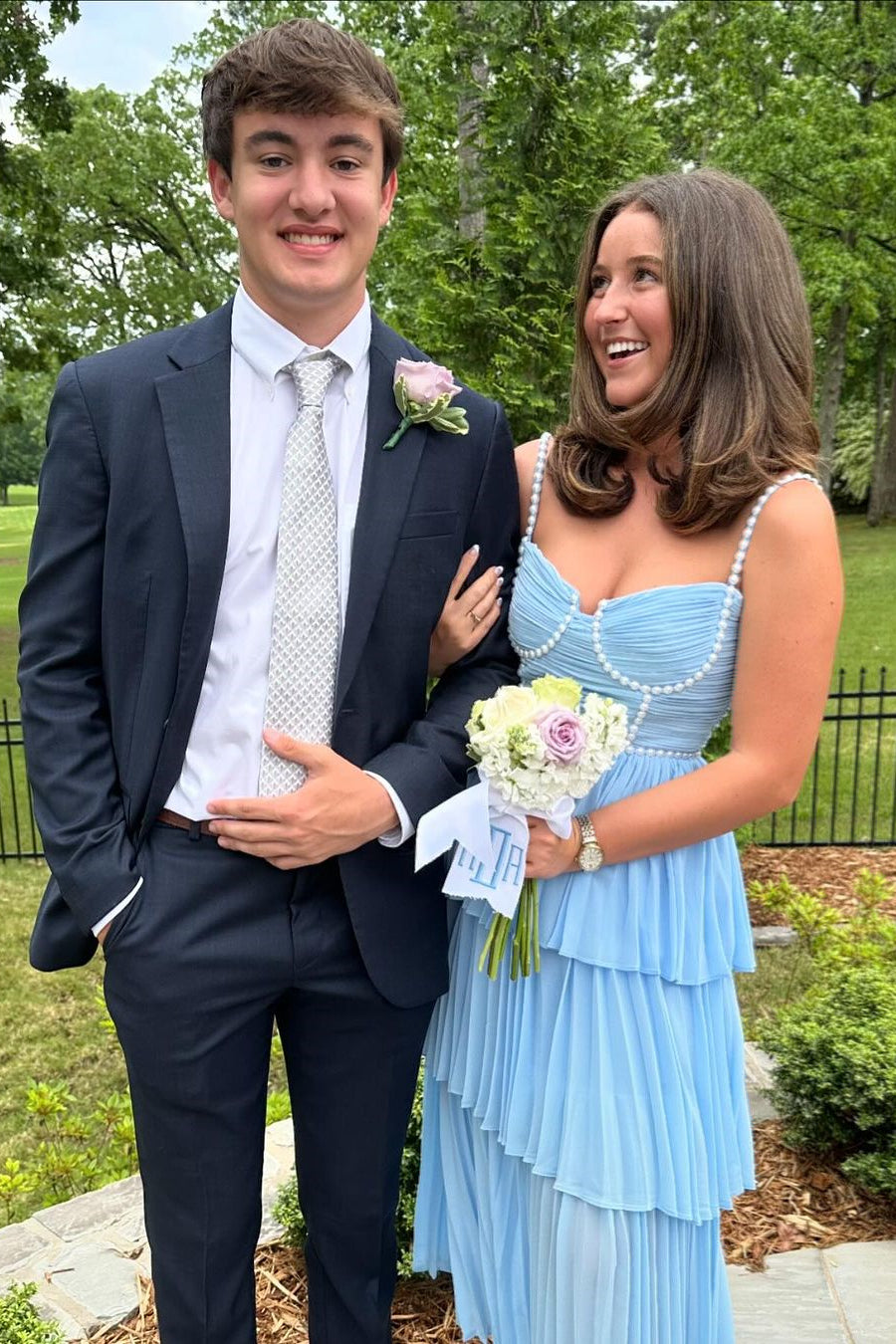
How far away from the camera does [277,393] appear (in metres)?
2.10

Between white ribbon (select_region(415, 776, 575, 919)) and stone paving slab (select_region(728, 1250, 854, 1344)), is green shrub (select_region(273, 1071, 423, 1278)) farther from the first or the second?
white ribbon (select_region(415, 776, 575, 919))

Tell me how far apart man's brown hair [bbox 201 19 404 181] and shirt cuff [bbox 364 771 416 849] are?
1.26 m

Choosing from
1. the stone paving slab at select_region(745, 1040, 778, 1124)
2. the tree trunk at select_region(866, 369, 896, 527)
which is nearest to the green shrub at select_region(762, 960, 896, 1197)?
the stone paving slab at select_region(745, 1040, 778, 1124)

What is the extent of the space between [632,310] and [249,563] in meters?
0.98

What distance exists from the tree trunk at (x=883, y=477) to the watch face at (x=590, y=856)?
2802 centimetres

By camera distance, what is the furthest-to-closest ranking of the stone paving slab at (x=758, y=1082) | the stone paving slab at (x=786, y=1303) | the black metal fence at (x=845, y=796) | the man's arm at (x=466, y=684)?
the black metal fence at (x=845, y=796), the stone paving slab at (x=758, y=1082), the stone paving slab at (x=786, y=1303), the man's arm at (x=466, y=684)

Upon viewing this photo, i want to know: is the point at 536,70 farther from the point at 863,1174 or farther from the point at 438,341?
the point at 863,1174

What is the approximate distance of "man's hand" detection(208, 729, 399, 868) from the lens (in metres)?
1.99

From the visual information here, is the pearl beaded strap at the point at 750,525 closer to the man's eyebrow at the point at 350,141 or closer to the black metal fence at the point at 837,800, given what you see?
the man's eyebrow at the point at 350,141

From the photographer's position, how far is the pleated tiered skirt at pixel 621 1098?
2264 mm

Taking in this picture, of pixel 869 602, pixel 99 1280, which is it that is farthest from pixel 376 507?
pixel 869 602

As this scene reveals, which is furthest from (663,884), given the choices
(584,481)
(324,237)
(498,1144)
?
(324,237)

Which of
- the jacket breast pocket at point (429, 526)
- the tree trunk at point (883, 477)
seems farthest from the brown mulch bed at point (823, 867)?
the tree trunk at point (883, 477)

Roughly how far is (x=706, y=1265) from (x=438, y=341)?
13.4 ft
